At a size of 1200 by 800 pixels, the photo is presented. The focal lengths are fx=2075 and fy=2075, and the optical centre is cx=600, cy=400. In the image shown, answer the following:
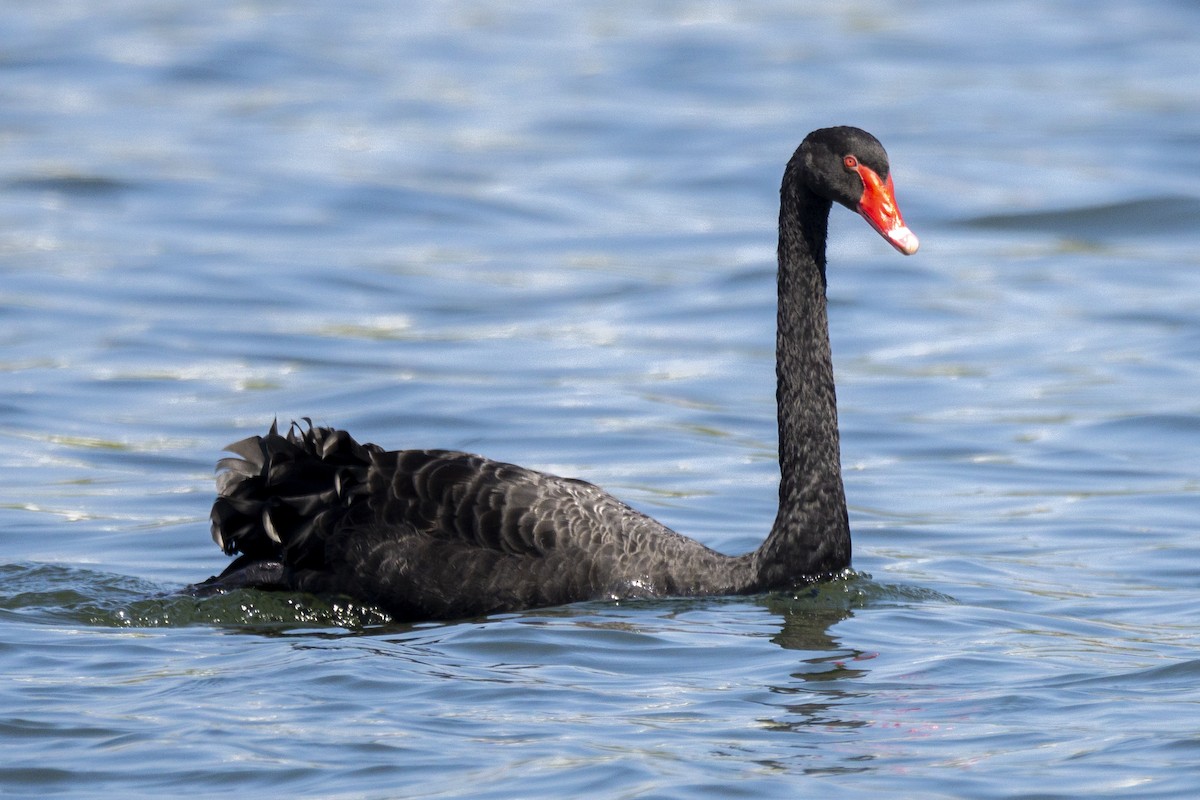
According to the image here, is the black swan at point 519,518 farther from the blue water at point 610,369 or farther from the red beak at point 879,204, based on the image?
the blue water at point 610,369

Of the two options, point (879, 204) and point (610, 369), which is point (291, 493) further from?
point (610, 369)

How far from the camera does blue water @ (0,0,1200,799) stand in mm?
6824

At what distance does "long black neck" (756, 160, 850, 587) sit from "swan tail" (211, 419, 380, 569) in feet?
5.68

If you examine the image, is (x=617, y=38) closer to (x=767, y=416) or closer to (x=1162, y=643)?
(x=767, y=416)

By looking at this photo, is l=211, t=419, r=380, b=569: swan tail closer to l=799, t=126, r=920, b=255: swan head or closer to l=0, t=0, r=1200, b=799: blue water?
l=0, t=0, r=1200, b=799: blue water

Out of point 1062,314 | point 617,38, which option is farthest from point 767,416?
point 617,38

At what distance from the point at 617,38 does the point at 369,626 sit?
18.9 m

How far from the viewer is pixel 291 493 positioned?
8.53 m

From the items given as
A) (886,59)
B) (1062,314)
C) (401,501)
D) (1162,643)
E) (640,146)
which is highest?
(886,59)

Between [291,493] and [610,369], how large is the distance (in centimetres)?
551

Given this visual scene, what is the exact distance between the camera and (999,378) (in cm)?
1359

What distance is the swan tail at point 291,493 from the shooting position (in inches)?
332

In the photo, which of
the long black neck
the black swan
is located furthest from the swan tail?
the long black neck

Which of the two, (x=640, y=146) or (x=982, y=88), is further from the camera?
(x=982, y=88)
